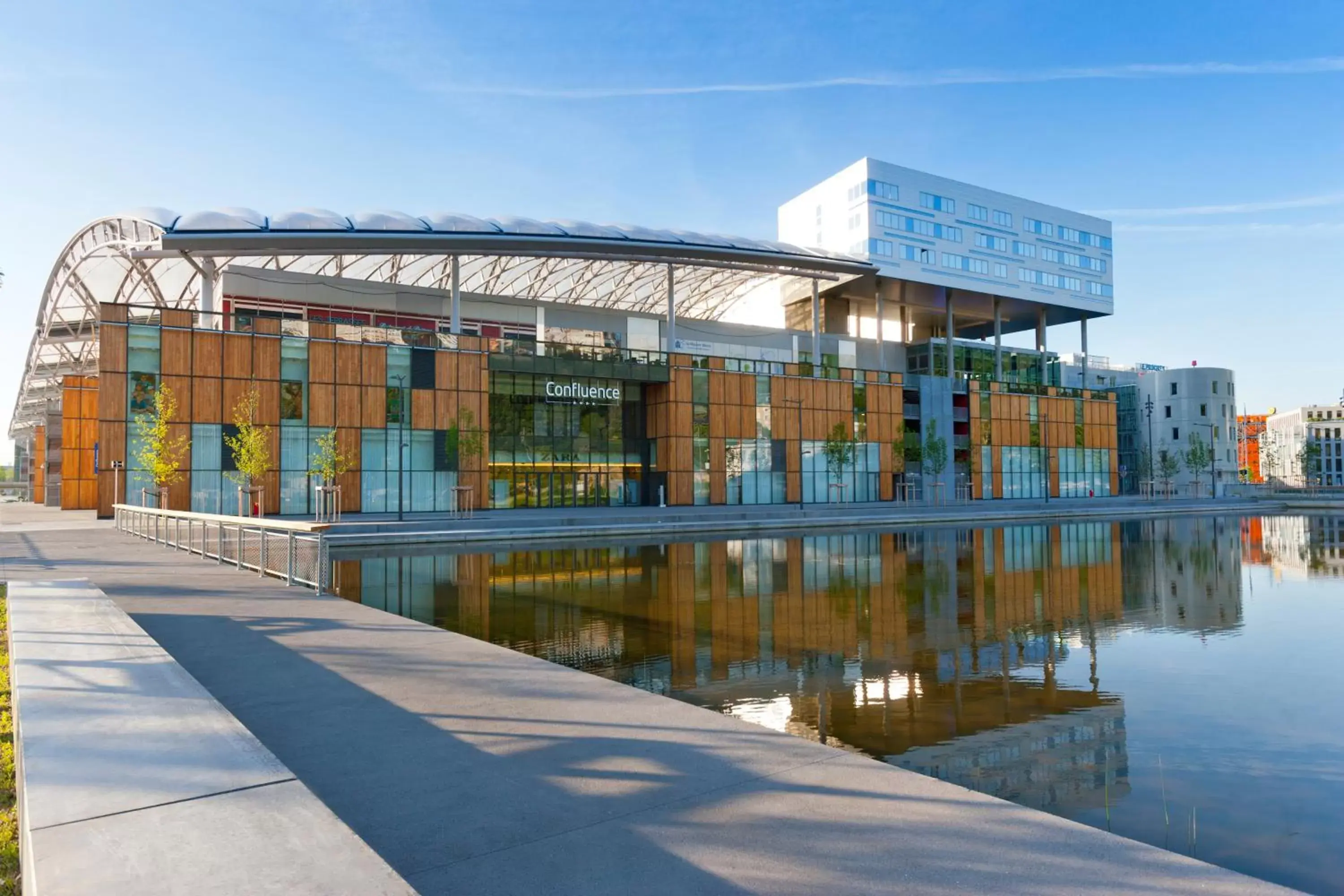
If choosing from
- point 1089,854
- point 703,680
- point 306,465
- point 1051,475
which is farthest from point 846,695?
point 1051,475

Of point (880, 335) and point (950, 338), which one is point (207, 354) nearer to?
point (880, 335)

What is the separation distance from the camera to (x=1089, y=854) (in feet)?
13.7

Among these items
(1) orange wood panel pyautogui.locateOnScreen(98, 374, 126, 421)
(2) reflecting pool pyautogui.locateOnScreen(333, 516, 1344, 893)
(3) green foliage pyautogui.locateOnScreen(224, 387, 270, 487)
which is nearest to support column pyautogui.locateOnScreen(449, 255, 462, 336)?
(3) green foliage pyautogui.locateOnScreen(224, 387, 270, 487)

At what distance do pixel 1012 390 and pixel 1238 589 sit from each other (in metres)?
53.4

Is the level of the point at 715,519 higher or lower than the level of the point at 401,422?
lower

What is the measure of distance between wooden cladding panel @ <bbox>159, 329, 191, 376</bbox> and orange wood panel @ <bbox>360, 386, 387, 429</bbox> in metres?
7.64

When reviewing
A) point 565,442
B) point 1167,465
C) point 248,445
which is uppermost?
point 565,442

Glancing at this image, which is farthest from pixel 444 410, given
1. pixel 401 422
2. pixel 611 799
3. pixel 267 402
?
pixel 611 799

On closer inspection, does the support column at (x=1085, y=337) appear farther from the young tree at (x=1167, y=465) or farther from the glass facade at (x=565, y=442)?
the glass facade at (x=565, y=442)

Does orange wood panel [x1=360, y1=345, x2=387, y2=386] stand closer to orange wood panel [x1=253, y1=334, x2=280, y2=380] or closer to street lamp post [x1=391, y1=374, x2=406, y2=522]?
street lamp post [x1=391, y1=374, x2=406, y2=522]

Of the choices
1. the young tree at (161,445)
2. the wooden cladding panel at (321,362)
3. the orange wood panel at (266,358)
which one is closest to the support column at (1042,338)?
the wooden cladding panel at (321,362)

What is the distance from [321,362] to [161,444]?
798cm

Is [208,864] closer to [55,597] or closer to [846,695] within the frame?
[846,695]

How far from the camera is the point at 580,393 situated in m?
51.1
